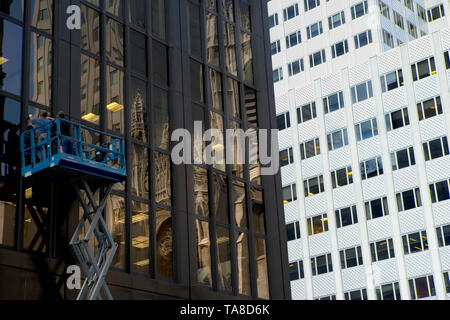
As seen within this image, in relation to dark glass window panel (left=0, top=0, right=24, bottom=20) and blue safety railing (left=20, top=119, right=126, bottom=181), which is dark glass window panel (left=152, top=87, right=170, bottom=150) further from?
dark glass window panel (left=0, top=0, right=24, bottom=20)

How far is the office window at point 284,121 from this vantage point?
85.7m

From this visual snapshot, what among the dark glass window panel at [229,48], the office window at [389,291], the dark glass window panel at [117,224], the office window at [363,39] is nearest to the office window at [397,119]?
the office window at [363,39]

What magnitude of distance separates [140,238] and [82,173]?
5.16m

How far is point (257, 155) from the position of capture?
122ft

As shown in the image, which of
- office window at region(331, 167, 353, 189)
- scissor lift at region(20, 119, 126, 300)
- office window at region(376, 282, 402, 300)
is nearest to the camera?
scissor lift at region(20, 119, 126, 300)

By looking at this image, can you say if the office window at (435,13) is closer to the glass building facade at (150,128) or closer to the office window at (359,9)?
the office window at (359,9)

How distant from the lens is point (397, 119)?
76.5m

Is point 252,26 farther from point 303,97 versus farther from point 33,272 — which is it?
point 303,97

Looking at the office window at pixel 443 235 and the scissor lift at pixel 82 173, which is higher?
the office window at pixel 443 235

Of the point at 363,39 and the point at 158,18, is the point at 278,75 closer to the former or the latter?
the point at 363,39

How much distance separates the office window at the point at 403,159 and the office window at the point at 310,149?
9332 mm

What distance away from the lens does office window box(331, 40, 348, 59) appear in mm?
90812

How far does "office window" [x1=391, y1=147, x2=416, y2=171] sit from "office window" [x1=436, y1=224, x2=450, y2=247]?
735 centimetres

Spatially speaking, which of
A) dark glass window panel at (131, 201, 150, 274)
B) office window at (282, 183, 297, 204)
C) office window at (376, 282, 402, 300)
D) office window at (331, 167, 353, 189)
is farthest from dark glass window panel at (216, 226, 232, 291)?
office window at (282, 183, 297, 204)
